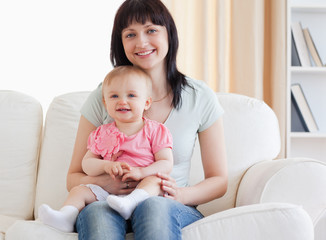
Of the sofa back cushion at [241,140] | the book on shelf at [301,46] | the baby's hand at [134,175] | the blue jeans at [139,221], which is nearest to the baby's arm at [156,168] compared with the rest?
the baby's hand at [134,175]

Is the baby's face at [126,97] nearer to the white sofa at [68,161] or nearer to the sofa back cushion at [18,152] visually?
the white sofa at [68,161]

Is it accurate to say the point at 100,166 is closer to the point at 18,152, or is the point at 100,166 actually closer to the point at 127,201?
the point at 127,201

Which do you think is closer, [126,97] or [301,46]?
[126,97]

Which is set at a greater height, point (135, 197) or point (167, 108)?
point (167, 108)

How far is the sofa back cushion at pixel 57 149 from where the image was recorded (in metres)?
1.93

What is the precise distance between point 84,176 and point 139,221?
38 centimetres

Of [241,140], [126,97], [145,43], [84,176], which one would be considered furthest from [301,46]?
[84,176]

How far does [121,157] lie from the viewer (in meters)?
1.48

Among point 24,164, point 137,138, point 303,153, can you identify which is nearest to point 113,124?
point 137,138

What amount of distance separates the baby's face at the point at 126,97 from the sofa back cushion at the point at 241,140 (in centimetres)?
56

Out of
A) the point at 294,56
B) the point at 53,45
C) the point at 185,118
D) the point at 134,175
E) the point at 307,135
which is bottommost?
the point at 307,135

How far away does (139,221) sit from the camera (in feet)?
4.07

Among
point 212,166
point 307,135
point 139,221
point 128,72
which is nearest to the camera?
point 139,221

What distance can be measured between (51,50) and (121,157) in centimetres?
173
